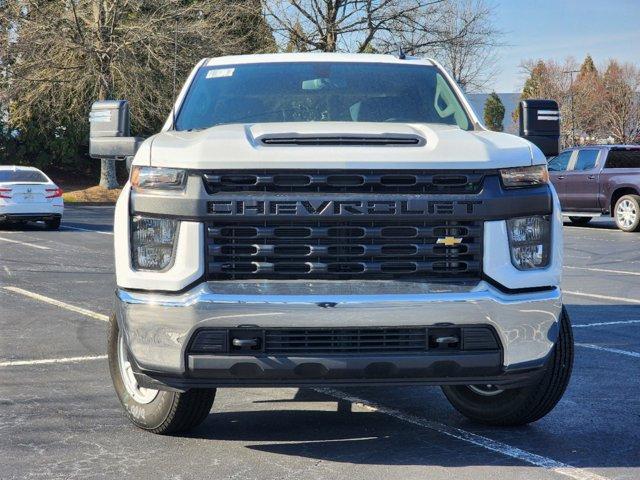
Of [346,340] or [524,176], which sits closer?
[346,340]

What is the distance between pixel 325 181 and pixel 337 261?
0.38 m

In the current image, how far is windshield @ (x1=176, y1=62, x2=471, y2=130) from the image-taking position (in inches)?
251

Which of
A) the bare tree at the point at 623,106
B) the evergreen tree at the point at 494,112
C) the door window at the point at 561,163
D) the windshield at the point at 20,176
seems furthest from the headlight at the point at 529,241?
the evergreen tree at the point at 494,112

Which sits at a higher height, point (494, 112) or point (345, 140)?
point (345, 140)

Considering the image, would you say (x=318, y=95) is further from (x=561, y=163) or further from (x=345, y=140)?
(x=561, y=163)

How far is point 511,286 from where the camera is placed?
489 centimetres

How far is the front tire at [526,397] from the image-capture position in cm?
550

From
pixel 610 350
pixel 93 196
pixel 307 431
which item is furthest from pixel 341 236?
pixel 93 196

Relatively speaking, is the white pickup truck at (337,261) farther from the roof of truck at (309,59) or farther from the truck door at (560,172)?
the truck door at (560,172)

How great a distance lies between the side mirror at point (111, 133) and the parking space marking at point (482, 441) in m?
1.96

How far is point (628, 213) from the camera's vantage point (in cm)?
2188

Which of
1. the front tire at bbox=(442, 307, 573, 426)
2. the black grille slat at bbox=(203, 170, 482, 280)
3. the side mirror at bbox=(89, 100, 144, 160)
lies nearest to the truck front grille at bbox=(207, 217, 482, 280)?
the black grille slat at bbox=(203, 170, 482, 280)

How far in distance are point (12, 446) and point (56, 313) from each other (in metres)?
4.92

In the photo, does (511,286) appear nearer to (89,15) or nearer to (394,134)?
(394,134)
